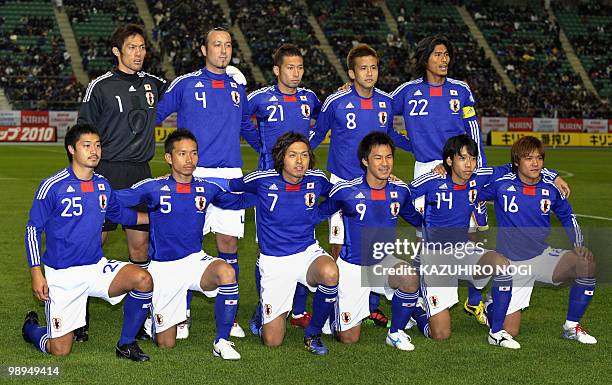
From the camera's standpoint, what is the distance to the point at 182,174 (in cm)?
634

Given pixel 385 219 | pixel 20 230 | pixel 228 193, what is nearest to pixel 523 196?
pixel 385 219

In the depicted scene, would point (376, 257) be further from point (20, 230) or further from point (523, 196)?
point (20, 230)

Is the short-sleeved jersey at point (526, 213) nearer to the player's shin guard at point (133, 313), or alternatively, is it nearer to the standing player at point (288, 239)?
the standing player at point (288, 239)

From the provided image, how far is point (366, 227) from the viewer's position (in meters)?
6.52

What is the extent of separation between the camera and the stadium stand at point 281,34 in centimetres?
4034

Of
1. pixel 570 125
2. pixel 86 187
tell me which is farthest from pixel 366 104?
pixel 570 125

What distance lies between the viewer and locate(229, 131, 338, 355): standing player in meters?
6.34

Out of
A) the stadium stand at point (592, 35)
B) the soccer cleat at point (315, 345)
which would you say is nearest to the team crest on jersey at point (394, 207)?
the soccer cleat at point (315, 345)

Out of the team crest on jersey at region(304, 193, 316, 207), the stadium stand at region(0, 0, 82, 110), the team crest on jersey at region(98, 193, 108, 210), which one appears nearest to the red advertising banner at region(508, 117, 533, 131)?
the stadium stand at region(0, 0, 82, 110)

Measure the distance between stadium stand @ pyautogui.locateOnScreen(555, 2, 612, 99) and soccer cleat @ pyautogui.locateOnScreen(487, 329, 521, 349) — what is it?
4046 cm

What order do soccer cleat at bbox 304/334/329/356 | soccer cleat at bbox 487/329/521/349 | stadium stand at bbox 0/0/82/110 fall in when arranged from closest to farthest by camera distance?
soccer cleat at bbox 304/334/329/356 < soccer cleat at bbox 487/329/521/349 < stadium stand at bbox 0/0/82/110

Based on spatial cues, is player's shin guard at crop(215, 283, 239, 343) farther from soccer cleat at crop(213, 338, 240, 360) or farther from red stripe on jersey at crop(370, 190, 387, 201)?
red stripe on jersey at crop(370, 190, 387, 201)

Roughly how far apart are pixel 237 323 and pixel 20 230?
6366 mm

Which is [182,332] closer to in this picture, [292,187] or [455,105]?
[292,187]
